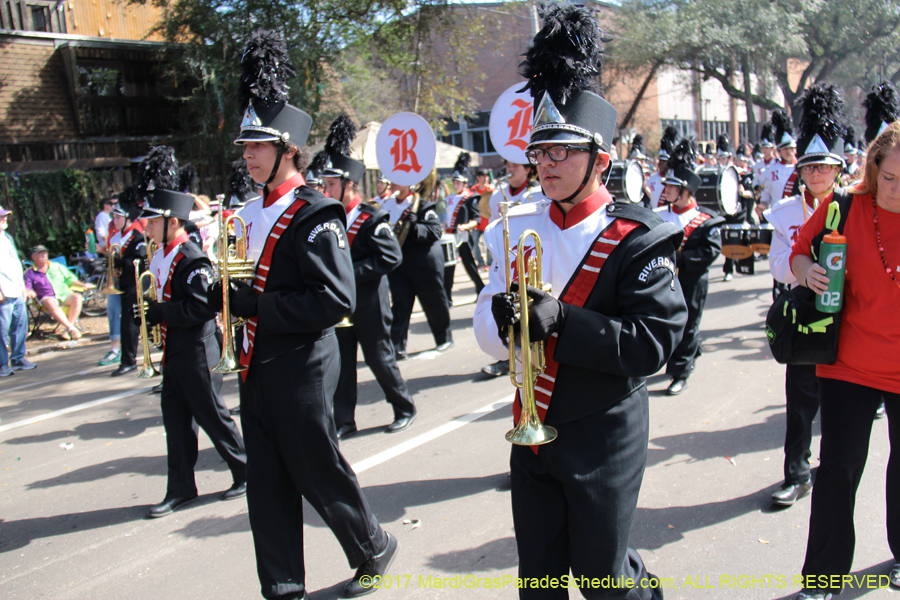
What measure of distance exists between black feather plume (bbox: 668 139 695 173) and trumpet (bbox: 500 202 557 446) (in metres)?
5.14

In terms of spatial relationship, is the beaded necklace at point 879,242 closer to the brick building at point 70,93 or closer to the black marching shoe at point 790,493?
the black marching shoe at point 790,493

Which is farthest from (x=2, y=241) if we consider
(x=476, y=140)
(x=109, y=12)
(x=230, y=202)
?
(x=476, y=140)

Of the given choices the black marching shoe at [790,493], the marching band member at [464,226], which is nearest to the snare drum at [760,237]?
the black marching shoe at [790,493]

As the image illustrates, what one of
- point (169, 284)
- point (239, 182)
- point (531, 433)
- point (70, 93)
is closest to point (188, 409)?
point (169, 284)

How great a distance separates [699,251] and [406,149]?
3015mm

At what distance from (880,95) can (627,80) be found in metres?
35.1

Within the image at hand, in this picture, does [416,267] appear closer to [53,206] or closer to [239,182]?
[239,182]

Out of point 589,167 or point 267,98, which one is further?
point 267,98

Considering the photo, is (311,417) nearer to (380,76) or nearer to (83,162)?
(83,162)

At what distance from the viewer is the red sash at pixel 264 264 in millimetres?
3385

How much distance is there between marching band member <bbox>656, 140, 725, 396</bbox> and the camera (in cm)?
658

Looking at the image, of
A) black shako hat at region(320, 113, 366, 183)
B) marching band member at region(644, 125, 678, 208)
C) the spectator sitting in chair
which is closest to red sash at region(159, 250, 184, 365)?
black shako hat at region(320, 113, 366, 183)

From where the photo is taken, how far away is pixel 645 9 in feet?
103

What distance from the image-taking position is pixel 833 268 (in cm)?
293
